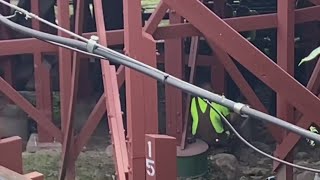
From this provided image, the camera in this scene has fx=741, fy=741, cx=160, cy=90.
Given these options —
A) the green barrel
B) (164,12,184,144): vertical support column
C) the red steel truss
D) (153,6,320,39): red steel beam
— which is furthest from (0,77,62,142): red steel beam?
(153,6,320,39): red steel beam

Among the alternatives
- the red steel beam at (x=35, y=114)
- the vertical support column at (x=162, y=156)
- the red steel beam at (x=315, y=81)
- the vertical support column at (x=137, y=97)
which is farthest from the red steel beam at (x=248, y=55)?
the red steel beam at (x=35, y=114)

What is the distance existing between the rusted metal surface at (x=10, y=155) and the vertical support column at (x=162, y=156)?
0.60 m

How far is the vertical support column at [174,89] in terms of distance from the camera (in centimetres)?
630

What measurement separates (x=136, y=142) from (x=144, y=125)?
0.26 ft

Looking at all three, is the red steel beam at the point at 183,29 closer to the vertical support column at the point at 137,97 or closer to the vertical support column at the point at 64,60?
the vertical support column at the point at 64,60

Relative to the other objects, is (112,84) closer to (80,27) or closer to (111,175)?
(80,27)

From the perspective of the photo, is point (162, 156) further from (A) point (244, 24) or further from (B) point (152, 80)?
(A) point (244, 24)

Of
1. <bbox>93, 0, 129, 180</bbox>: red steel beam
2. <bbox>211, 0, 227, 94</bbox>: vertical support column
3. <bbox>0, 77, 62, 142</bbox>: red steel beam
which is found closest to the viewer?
<bbox>93, 0, 129, 180</bbox>: red steel beam

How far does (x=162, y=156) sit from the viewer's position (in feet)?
9.16

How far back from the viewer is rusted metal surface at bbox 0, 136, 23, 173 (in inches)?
92.0

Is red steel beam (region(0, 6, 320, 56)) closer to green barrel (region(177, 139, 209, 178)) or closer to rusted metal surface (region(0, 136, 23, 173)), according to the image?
green barrel (region(177, 139, 209, 178))

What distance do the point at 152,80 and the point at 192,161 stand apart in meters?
3.43

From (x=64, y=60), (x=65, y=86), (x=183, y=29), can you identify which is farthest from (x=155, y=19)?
(x=65, y=86)

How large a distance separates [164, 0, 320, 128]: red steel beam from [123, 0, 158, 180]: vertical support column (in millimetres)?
462
